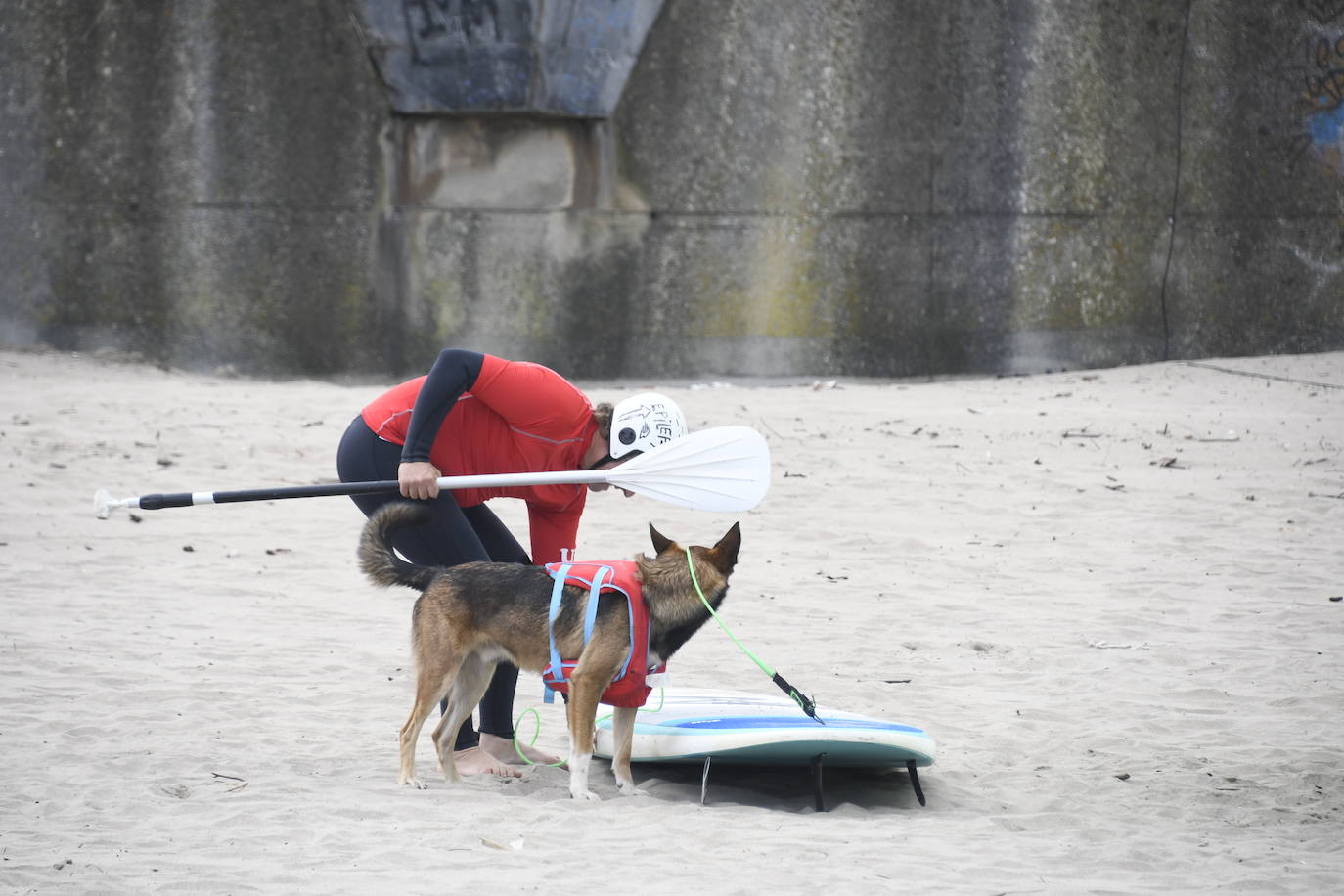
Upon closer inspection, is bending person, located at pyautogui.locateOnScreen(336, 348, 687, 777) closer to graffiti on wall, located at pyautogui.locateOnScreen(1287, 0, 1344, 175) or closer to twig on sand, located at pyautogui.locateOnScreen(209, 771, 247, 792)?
twig on sand, located at pyautogui.locateOnScreen(209, 771, 247, 792)

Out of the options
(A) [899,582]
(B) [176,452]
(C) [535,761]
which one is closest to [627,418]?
(C) [535,761]

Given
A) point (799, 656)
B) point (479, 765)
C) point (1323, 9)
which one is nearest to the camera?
point (479, 765)

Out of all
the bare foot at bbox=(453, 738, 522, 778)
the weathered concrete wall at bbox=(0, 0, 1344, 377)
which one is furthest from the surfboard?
the weathered concrete wall at bbox=(0, 0, 1344, 377)

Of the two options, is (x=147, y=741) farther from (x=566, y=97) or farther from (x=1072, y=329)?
(x=1072, y=329)

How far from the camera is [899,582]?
8.23 m

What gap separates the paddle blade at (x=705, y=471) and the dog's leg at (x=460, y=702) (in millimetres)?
825

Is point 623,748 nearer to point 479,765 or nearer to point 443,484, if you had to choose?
point 479,765

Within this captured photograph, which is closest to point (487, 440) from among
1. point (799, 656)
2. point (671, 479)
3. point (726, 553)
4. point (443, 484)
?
point (443, 484)

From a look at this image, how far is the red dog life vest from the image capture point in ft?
16.0

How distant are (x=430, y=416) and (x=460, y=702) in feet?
3.41

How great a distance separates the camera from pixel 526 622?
490 centimetres

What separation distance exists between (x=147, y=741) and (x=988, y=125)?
35.4 feet

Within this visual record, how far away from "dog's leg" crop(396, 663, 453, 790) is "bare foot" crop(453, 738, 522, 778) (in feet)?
0.88

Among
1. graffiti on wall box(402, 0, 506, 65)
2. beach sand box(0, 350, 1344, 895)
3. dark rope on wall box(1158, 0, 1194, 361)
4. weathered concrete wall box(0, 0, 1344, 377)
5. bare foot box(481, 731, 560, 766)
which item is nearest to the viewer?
beach sand box(0, 350, 1344, 895)
